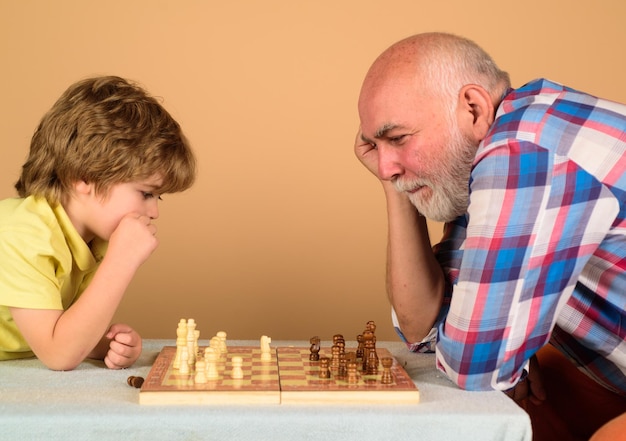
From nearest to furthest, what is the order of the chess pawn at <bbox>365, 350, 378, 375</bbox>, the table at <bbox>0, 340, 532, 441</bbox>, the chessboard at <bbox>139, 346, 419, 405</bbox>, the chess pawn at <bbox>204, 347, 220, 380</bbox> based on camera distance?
the table at <bbox>0, 340, 532, 441</bbox>
the chessboard at <bbox>139, 346, 419, 405</bbox>
the chess pawn at <bbox>204, 347, 220, 380</bbox>
the chess pawn at <bbox>365, 350, 378, 375</bbox>

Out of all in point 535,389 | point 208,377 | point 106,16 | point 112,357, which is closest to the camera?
point 208,377

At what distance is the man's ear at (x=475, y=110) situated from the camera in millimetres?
1933

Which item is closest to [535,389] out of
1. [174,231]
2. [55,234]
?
[55,234]

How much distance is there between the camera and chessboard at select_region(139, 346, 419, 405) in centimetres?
148

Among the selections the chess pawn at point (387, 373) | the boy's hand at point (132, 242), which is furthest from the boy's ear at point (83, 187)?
the chess pawn at point (387, 373)

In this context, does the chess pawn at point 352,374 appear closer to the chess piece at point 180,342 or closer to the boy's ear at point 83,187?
the chess piece at point 180,342

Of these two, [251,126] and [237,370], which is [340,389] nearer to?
[237,370]

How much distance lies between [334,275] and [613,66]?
1.68 m

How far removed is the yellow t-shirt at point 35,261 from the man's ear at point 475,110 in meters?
1.00

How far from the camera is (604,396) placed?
7.31ft

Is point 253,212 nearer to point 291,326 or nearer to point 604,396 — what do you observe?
point 291,326

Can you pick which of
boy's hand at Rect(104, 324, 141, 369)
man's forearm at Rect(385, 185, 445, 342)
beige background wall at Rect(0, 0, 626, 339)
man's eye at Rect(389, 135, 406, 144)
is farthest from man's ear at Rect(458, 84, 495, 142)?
beige background wall at Rect(0, 0, 626, 339)

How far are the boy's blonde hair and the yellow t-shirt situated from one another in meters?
0.10

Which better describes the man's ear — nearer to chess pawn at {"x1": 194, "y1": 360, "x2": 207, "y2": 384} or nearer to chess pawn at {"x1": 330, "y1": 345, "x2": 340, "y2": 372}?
chess pawn at {"x1": 330, "y1": 345, "x2": 340, "y2": 372}
